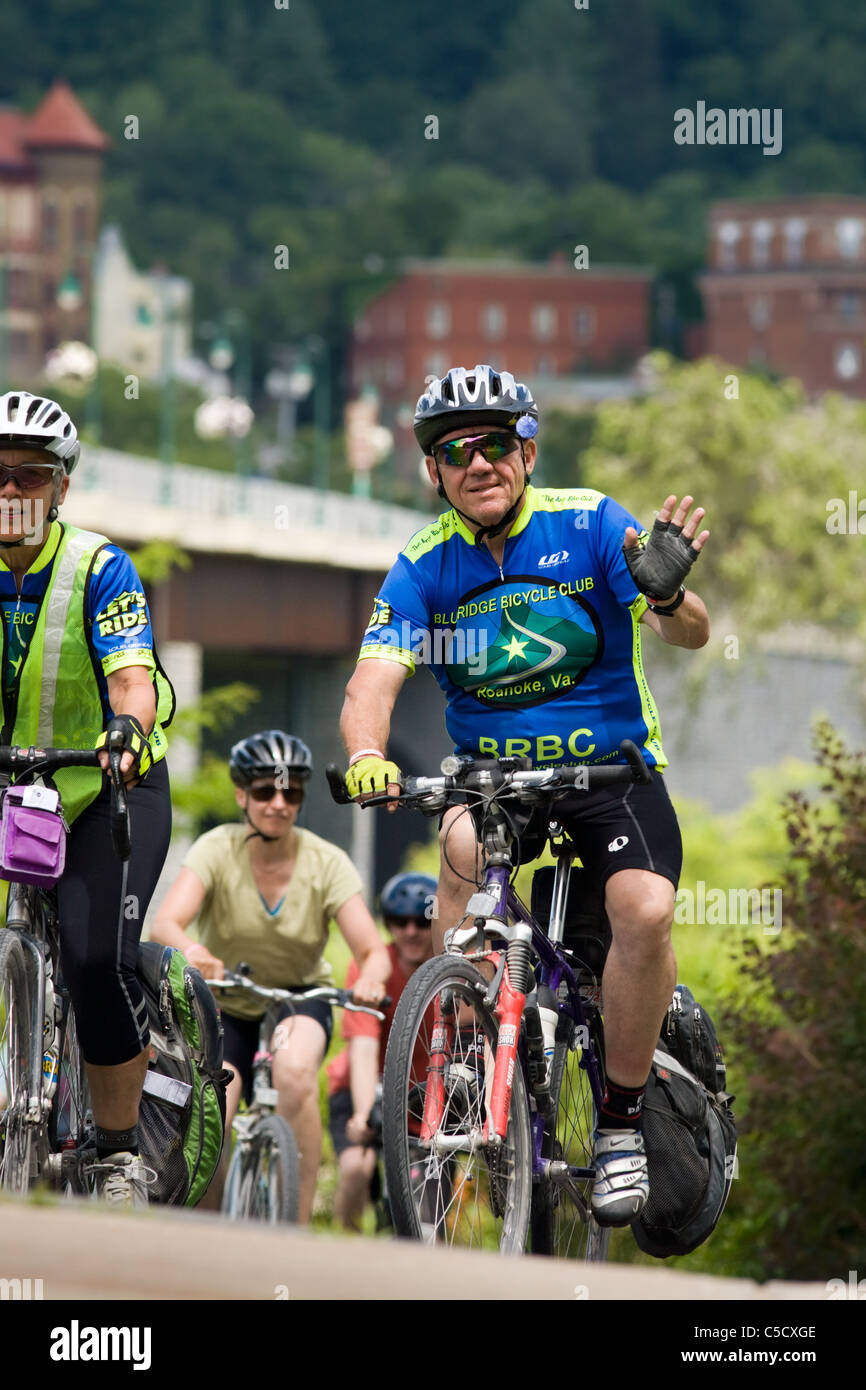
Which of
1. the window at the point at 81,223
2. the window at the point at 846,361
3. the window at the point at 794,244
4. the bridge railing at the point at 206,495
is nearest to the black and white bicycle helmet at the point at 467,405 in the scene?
the bridge railing at the point at 206,495

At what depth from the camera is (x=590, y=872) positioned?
6.75 metres

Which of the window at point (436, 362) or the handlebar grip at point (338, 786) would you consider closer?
the handlebar grip at point (338, 786)

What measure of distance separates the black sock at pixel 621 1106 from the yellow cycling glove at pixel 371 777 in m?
1.20

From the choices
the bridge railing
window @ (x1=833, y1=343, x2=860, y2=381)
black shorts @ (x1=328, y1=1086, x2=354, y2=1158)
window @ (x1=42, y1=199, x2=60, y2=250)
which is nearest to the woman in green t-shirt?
black shorts @ (x1=328, y1=1086, x2=354, y2=1158)

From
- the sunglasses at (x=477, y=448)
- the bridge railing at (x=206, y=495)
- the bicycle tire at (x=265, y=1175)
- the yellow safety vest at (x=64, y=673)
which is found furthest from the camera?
the bridge railing at (x=206, y=495)

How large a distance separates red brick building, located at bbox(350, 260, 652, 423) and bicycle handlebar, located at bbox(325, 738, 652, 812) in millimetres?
142410

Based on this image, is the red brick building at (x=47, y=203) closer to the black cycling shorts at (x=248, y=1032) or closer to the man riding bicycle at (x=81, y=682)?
the black cycling shorts at (x=248, y=1032)

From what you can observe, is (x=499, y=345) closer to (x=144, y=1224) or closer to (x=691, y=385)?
(x=691, y=385)

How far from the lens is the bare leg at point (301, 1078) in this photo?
898 centimetres

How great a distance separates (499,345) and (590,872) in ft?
490

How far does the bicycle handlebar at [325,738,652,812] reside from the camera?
6.14m

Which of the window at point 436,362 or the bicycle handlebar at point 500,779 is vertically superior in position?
the window at point 436,362

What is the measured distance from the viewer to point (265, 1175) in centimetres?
877
